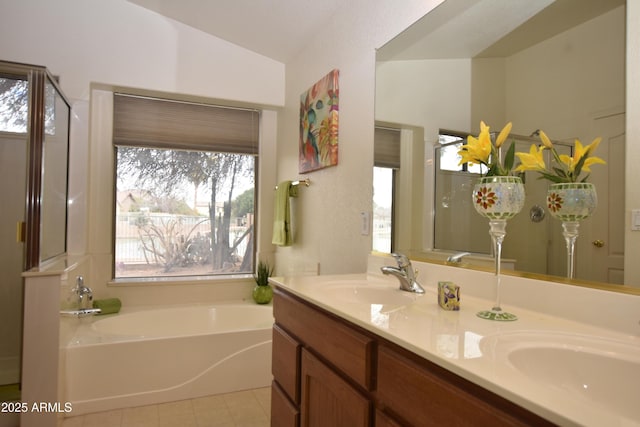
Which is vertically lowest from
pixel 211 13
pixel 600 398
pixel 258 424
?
pixel 258 424

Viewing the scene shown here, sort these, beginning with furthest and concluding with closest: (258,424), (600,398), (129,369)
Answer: (129,369), (258,424), (600,398)

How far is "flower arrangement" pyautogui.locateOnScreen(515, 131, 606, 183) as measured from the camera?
3.23ft

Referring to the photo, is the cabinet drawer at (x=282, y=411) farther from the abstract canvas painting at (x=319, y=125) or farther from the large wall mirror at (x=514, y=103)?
the abstract canvas painting at (x=319, y=125)

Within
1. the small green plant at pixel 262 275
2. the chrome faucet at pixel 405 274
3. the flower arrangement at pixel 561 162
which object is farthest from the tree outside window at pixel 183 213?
the flower arrangement at pixel 561 162

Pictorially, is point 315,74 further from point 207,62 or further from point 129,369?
point 129,369

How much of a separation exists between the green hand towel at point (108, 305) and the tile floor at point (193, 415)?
0.81m

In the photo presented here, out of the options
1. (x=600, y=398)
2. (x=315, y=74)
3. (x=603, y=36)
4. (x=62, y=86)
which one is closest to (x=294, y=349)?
(x=600, y=398)

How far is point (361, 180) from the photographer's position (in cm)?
207

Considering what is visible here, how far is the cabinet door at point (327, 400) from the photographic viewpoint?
3.16ft

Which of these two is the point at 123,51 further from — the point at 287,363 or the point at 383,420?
the point at 383,420

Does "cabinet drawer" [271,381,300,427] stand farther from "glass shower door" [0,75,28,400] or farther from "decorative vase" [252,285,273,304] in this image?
"glass shower door" [0,75,28,400]

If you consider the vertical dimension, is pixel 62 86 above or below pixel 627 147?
above

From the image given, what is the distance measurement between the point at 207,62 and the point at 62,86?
3.42ft

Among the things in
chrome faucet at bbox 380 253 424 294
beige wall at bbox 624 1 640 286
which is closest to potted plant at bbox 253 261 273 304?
chrome faucet at bbox 380 253 424 294
